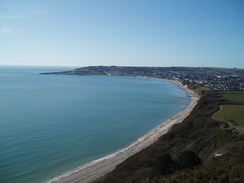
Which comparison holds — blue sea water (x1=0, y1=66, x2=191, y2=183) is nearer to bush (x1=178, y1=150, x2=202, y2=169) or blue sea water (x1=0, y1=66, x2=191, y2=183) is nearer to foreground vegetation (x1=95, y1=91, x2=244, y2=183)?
foreground vegetation (x1=95, y1=91, x2=244, y2=183)

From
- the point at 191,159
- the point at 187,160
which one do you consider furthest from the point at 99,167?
the point at 191,159

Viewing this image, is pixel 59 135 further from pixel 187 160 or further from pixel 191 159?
pixel 191 159

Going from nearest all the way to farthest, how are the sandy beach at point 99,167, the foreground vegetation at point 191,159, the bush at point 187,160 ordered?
1. the foreground vegetation at point 191,159
2. the bush at point 187,160
3. the sandy beach at point 99,167

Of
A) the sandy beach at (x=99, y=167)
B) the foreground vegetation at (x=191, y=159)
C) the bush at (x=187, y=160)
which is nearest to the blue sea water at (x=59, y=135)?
the sandy beach at (x=99, y=167)

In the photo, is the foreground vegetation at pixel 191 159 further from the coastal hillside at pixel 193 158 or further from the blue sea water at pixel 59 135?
the blue sea water at pixel 59 135

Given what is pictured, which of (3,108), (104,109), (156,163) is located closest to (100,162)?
(156,163)

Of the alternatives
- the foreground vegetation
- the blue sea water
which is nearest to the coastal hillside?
the foreground vegetation

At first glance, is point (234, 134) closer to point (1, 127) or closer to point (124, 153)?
point (124, 153)

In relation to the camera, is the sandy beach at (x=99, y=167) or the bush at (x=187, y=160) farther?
the sandy beach at (x=99, y=167)
